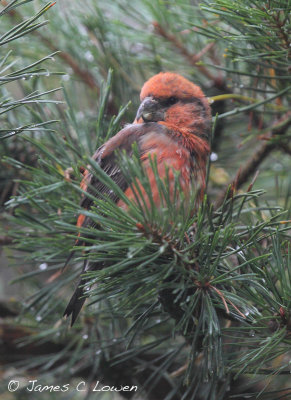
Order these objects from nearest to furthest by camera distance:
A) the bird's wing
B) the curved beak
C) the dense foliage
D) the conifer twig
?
the dense foliage → the bird's wing → the curved beak → the conifer twig

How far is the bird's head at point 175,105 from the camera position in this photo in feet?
6.45

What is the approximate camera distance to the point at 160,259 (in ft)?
4.01

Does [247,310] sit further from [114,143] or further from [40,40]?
[40,40]

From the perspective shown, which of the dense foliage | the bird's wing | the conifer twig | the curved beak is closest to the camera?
the dense foliage

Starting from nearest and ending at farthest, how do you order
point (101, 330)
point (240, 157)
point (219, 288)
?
point (219, 288), point (101, 330), point (240, 157)

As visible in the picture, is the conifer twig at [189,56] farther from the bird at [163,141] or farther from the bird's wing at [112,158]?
the bird's wing at [112,158]

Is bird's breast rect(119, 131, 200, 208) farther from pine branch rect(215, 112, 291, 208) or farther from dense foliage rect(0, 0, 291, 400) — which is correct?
pine branch rect(215, 112, 291, 208)

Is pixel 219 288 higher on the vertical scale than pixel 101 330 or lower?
higher

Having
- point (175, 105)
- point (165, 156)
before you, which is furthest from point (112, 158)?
point (175, 105)

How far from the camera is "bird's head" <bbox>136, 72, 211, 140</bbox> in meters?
1.96

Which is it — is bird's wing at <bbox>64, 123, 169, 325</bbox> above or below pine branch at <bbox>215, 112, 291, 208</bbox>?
above

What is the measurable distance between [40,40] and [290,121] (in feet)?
3.95

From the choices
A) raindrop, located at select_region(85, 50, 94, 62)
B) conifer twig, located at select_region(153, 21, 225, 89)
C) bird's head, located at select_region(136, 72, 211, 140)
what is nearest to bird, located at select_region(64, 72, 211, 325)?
bird's head, located at select_region(136, 72, 211, 140)

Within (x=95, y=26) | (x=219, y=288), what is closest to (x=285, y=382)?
(x=219, y=288)
